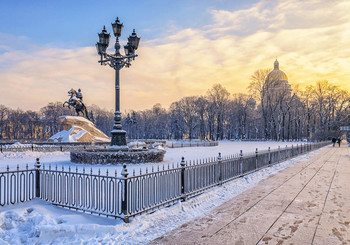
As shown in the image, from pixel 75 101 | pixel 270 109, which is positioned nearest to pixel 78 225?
pixel 75 101

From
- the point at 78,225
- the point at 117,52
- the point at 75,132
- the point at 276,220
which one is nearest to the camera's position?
the point at 78,225

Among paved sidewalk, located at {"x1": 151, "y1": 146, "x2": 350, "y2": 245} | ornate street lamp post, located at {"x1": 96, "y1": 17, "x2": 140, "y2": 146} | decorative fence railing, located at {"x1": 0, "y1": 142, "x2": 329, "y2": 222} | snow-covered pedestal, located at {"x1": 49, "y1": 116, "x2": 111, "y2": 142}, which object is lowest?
paved sidewalk, located at {"x1": 151, "y1": 146, "x2": 350, "y2": 245}

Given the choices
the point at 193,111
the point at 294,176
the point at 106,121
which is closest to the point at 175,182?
the point at 294,176

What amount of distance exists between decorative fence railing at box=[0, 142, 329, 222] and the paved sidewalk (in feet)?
4.04

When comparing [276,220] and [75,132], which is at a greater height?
[75,132]

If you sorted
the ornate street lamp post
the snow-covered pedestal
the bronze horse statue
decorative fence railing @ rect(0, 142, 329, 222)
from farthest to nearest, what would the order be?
1. the bronze horse statue
2. the snow-covered pedestal
3. the ornate street lamp post
4. decorative fence railing @ rect(0, 142, 329, 222)

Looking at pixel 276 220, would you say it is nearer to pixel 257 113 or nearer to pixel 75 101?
pixel 75 101

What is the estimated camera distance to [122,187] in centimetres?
634

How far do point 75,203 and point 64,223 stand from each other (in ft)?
4.29

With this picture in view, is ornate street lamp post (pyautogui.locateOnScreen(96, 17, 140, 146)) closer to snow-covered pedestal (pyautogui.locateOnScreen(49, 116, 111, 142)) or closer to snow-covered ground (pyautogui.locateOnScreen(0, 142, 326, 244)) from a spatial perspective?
snow-covered ground (pyautogui.locateOnScreen(0, 142, 326, 244))

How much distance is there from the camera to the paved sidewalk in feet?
17.9

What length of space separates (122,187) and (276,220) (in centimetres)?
383

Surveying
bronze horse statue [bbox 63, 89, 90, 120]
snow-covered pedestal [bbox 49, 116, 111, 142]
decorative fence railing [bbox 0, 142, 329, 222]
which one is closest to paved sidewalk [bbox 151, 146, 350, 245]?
decorative fence railing [bbox 0, 142, 329, 222]

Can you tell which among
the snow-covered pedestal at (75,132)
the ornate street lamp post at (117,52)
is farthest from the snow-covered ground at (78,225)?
the snow-covered pedestal at (75,132)
